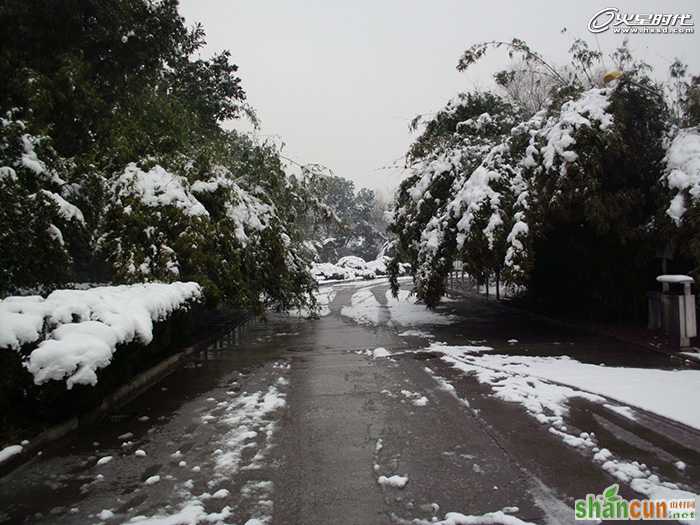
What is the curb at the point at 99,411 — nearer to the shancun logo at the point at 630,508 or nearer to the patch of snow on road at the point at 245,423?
the patch of snow on road at the point at 245,423

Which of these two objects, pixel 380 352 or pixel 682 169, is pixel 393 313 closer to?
pixel 380 352

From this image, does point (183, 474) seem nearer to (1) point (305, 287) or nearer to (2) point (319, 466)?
(2) point (319, 466)

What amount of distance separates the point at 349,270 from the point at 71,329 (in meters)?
46.2

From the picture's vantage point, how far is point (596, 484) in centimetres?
417

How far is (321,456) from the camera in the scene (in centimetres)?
492

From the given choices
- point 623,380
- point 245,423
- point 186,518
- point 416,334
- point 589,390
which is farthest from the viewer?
point 416,334

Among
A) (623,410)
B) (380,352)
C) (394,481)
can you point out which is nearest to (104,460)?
(394,481)

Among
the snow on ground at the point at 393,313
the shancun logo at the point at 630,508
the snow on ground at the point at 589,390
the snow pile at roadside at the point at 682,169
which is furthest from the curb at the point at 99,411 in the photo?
the snow pile at roadside at the point at 682,169

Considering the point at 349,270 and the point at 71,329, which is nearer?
the point at 71,329

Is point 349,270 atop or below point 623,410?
atop

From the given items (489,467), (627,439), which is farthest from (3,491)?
(627,439)

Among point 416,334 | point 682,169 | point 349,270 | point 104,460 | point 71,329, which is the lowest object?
point 104,460

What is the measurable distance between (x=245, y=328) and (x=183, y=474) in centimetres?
1201

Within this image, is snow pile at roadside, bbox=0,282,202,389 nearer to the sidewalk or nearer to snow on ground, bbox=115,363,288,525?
snow on ground, bbox=115,363,288,525
